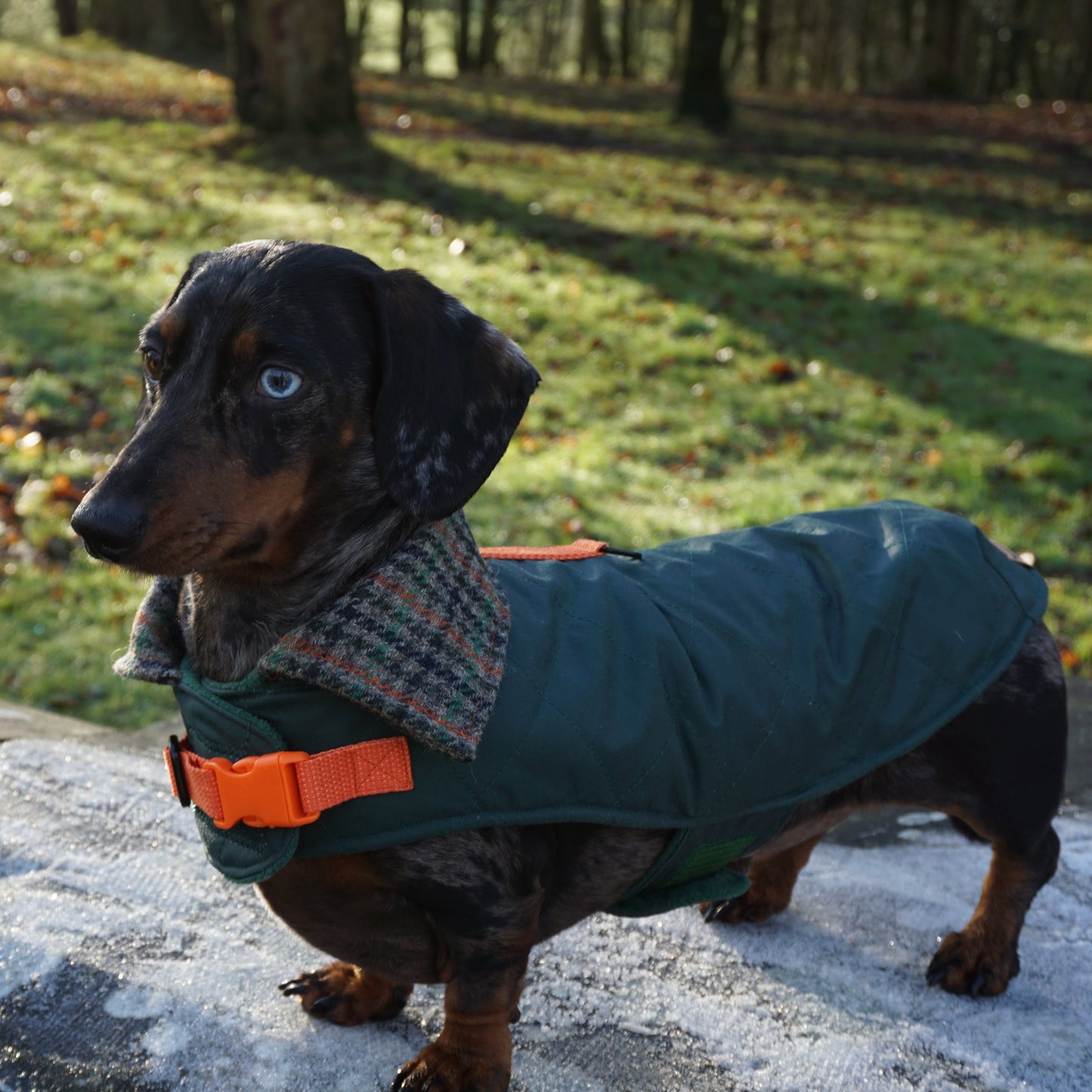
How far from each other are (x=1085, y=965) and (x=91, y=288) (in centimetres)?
965

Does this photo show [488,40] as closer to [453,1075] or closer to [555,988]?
[555,988]

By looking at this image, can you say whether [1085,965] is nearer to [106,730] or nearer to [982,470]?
[106,730]

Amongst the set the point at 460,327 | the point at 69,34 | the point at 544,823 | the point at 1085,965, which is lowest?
the point at 1085,965

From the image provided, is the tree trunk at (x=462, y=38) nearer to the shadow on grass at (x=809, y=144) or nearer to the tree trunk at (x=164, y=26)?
the tree trunk at (x=164, y=26)

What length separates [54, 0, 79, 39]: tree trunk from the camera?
27.8m

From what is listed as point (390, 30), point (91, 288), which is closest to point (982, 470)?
point (91, 288)

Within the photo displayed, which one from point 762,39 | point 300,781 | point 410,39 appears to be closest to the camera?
point 300,781

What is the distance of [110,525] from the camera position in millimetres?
2344

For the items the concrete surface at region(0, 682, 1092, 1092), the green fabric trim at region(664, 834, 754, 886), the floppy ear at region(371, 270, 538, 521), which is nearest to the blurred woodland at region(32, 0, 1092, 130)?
the concrete surface at region(0, 682, 1092, 1092)

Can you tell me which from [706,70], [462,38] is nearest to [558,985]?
[706,70]

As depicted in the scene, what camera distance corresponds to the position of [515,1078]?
296 centimetres

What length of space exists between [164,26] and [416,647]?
26852 millimetres

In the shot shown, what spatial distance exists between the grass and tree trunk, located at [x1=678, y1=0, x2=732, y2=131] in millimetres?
556

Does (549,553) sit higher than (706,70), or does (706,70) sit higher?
(706,70)
